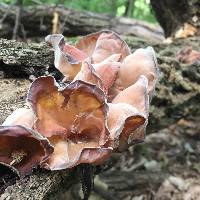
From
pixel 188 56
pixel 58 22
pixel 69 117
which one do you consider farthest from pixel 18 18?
pixel 69 117

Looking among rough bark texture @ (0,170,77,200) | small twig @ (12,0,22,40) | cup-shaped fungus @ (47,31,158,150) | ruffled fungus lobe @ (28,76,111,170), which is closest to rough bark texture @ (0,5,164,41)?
small twig @ (12,0,22,40)

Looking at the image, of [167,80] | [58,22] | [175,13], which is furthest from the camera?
[58,22]

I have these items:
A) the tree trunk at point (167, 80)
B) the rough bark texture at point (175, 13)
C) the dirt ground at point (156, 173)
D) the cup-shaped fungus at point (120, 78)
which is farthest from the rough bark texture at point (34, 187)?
the rough bark texture at point (175, 13)

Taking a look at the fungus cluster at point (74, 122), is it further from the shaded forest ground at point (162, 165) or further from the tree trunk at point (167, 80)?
the shaded forest ground at point (162, 165)

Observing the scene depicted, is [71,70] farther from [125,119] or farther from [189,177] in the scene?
[189,177]

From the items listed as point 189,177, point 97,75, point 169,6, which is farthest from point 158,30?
point 97,75

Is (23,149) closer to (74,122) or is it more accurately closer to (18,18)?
(74,122)

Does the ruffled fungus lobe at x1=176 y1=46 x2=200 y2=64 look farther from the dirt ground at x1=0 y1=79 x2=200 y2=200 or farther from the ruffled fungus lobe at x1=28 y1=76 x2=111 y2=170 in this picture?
the ruffled fungus lobe at x1=28 y1=76 x2=111 y2=170
